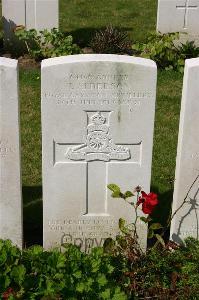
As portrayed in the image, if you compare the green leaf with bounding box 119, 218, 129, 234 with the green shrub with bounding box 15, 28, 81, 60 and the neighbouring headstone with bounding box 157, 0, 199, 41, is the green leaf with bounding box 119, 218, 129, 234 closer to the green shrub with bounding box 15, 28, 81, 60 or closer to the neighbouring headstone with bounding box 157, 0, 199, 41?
the green shrub with bounding box 15, 28, 81, 60

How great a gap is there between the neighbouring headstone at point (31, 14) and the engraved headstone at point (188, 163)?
513 cm

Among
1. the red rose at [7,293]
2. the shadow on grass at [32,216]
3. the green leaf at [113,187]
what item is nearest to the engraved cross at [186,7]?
the shadow on grass at [32,216]

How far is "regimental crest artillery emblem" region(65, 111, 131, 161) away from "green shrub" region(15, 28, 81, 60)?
4.54m

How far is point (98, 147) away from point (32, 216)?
128 cm

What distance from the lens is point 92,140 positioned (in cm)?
459

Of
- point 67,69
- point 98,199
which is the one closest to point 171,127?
point 98,199

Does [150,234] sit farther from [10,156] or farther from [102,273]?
[10,156]

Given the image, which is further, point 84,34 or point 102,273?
point 84,34

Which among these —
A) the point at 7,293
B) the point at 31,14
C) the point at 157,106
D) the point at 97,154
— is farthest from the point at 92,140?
the point at 31,14

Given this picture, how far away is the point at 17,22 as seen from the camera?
9508 mm

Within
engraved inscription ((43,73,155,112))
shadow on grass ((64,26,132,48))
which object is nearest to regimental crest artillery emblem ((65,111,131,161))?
engraved inscription ((43,73,155,112))

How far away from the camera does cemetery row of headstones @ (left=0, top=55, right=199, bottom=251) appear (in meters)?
4.38

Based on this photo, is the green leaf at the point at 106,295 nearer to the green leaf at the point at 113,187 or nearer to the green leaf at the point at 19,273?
the green leaf at the point at 19,273

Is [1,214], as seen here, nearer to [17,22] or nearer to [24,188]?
[24,188]
